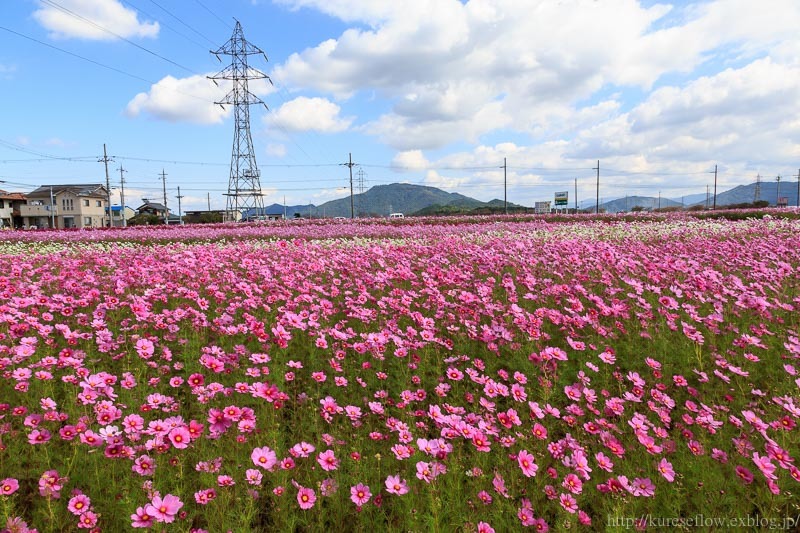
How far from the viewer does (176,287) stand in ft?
16.9

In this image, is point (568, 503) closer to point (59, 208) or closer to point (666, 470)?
point (666, 470)

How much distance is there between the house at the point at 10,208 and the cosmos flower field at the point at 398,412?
79850mm

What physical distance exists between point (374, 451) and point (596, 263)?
4.73 meters

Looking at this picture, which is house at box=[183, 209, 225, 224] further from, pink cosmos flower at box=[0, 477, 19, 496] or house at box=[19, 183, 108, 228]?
pink cosmos flower at box=[0, 477, 19, 496]

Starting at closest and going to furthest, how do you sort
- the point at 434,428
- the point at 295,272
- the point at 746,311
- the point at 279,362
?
the point at 434,428, the point at 279,362, the point at 746,311, the point at 295,272

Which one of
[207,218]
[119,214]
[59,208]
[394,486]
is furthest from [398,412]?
[119,214]

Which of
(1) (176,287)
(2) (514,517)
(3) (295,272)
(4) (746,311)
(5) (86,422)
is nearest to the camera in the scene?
(2) (514,517)

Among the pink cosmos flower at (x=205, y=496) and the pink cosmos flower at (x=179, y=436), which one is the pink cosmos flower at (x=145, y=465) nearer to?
the pink cosmos flower at (x=179, y=436)

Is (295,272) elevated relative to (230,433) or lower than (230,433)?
elevated

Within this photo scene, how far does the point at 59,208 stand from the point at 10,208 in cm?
594

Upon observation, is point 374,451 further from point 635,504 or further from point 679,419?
point 679,419

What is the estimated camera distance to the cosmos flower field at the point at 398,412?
7.02 feet

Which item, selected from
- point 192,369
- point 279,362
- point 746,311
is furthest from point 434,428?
A: point 746,311

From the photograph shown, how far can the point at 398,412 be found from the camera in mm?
3215
